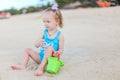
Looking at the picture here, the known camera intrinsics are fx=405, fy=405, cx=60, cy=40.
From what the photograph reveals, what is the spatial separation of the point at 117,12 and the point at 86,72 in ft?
23.9

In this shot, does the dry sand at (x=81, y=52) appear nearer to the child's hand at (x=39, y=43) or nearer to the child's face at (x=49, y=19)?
the child's hand at (x=39, y=43)

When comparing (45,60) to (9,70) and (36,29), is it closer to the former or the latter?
Answer: (9,70)

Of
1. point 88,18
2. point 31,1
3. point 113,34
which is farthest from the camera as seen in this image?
point 31,1

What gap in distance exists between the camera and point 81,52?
5.93m

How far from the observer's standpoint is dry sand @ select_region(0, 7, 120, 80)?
4590 mm

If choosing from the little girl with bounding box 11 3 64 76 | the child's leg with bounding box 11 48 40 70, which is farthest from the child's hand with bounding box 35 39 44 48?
the child's leg with bounding box 11 48 40 70

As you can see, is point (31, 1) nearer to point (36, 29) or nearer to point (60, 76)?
point (36, 29)

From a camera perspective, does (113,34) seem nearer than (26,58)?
No

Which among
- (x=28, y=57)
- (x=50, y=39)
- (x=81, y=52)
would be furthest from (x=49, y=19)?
(x=81, y=52)

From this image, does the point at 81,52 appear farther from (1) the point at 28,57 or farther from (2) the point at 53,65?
(2) the point at 53,65

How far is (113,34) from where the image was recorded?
7797 mm

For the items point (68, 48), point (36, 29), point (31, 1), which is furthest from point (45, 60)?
point (31, 1)

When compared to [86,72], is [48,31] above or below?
above

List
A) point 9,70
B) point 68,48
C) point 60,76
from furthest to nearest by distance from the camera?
point 68,48
point 9,70
point 60,76
